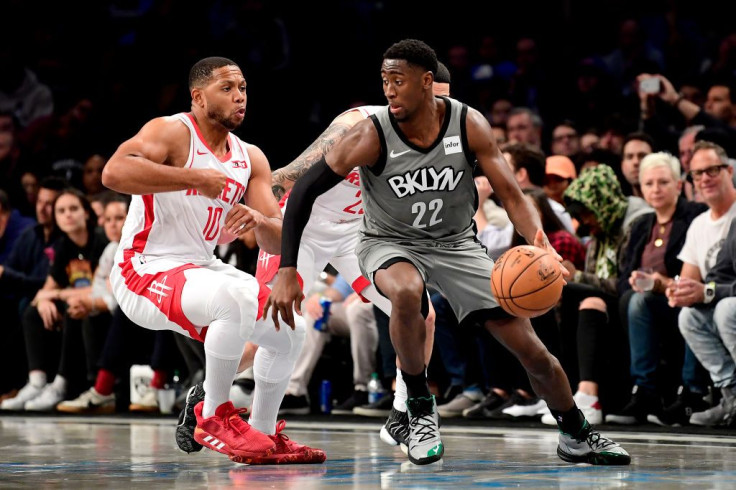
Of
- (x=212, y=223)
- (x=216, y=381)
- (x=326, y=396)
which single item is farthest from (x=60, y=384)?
(x=216, y=381)

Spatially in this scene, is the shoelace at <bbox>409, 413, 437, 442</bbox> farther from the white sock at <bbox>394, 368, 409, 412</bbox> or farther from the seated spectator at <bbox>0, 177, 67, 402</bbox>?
the seated spectator at <bbox>0, 177, 67, 402</bbox>

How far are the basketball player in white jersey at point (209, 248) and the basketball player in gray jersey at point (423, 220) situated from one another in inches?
15.8

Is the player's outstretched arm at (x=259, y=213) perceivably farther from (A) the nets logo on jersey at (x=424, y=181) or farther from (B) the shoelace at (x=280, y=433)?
(B) the shoelace at (x=280, y=433)

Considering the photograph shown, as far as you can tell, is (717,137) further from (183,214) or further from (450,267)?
(183,214)

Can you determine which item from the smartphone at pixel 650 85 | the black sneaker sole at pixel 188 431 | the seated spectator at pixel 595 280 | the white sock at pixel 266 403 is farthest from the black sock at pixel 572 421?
the smartphone at pixel 650 85

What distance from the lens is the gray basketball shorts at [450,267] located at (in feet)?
15.1

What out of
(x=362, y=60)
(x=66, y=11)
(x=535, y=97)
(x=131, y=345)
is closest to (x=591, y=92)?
(x=535, y=97)

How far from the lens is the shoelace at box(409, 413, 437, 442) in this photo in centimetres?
456

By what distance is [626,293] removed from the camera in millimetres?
6758

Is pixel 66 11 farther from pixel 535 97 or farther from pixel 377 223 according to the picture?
Result: pixel 377 223

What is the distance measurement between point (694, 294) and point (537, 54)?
438 cm

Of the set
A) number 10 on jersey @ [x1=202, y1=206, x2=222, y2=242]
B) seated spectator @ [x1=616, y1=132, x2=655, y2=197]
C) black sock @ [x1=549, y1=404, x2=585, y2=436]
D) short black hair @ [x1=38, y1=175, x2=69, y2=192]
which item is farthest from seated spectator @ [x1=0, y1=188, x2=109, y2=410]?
black sock @ [x1=549, y1=404, x2=585, y2=436]

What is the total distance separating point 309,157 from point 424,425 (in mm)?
1529

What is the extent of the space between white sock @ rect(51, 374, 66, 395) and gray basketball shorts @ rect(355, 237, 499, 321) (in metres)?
4.71
